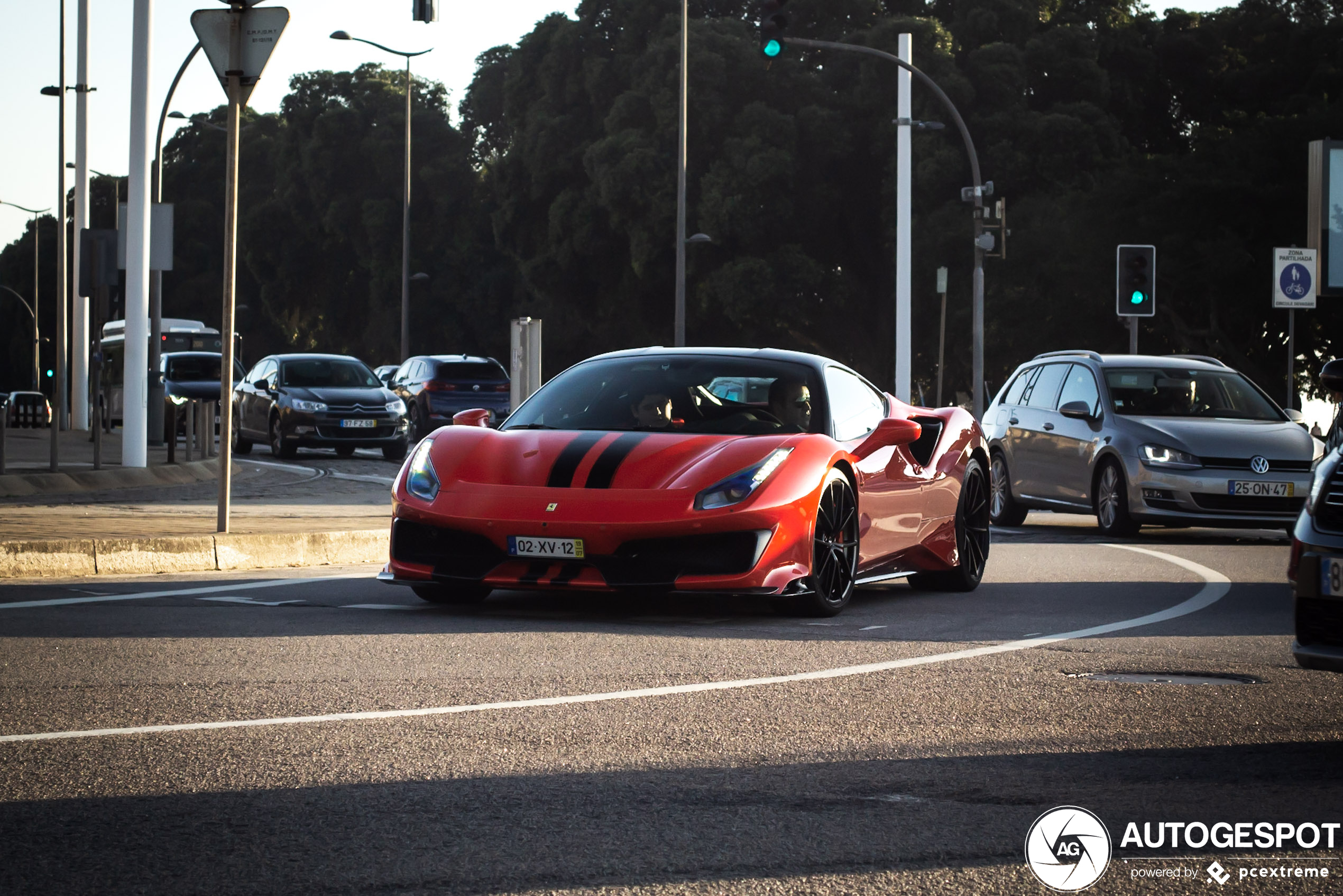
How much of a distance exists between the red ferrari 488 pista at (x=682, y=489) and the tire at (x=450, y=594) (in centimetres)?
1

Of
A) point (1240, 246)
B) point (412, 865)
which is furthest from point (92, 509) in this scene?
point (1240, 246)

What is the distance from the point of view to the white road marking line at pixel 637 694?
5.65m

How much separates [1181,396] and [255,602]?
32.3 feet

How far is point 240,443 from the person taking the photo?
2886 centimetres

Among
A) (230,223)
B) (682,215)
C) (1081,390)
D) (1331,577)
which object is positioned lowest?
(1331,577)

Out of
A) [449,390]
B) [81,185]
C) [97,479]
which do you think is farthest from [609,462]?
[81,185]

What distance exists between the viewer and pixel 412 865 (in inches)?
159

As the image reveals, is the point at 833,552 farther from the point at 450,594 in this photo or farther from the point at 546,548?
the point at 450,594

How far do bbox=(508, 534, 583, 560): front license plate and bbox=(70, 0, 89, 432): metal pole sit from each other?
2768cm

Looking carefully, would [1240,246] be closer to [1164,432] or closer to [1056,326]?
[1056,326]

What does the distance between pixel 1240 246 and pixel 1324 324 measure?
271 cm

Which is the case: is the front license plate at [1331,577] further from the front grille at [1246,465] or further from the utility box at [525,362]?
the utility box at [525,362]

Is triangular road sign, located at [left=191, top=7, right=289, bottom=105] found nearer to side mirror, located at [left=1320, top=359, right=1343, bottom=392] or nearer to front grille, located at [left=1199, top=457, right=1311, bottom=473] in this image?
side mirror, located at [left=1320, top=359, right=1343, bottom=392]

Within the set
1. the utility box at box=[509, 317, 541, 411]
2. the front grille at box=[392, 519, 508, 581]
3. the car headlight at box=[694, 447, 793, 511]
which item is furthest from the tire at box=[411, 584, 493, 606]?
the utility box at box=[509, 317, 541, 411]
